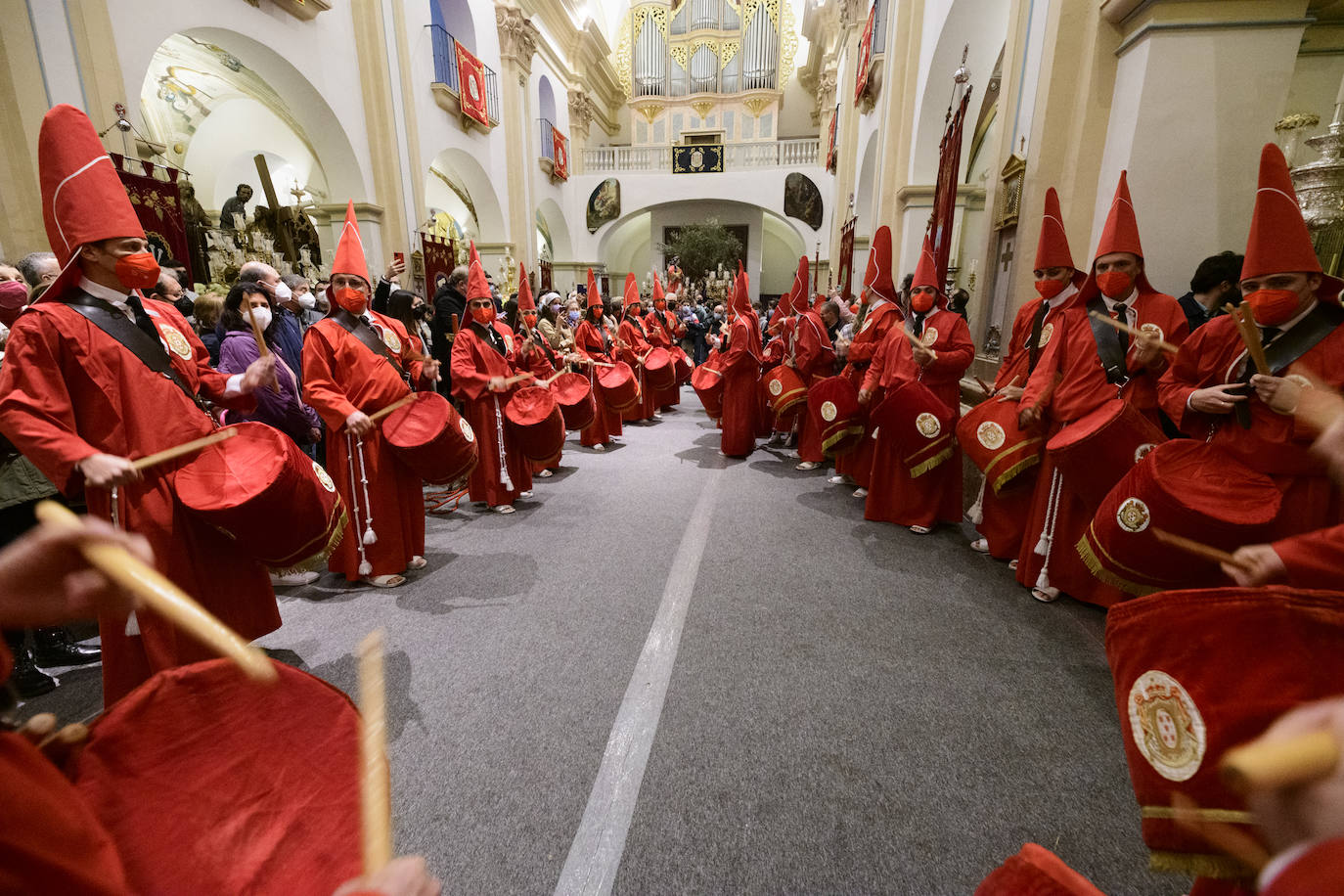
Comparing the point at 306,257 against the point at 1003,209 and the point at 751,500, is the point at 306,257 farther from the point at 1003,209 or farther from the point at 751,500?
the point at 1003,209

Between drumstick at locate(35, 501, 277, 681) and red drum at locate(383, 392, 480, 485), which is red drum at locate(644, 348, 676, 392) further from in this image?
drumstick at locate(35, 501, 277, 681)

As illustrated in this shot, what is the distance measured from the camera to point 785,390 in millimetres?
5047

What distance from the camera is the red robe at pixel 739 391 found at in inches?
213

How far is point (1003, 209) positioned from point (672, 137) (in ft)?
60.8

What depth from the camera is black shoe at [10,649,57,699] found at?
2105 mm

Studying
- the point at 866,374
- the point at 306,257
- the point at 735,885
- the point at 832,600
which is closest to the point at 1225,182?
the point at 866,374

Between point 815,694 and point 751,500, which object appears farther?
point 751,500

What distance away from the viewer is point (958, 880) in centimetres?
137

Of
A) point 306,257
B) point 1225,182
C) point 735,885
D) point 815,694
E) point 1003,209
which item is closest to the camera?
point 735,885

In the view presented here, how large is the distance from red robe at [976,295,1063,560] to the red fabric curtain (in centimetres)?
236

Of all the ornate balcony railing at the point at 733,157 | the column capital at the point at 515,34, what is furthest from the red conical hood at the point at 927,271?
the ornate balcony railing at the point at 733,157

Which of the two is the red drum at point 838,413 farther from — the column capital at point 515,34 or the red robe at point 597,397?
the column capital at point 515,34

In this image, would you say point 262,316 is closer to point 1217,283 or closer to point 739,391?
point 739,391

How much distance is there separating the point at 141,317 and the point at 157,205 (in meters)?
4.43
